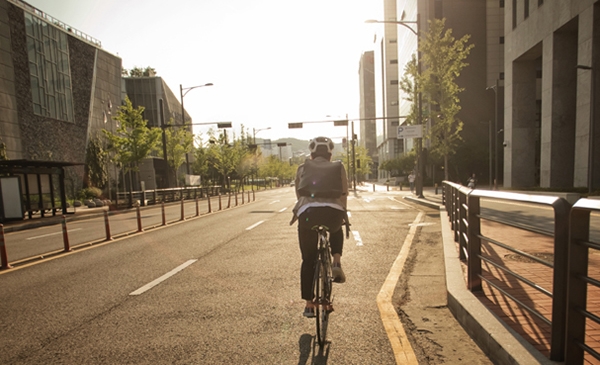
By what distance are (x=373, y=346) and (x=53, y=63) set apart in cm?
4558

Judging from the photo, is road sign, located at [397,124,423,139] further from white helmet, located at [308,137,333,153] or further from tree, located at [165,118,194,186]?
tree, located at [165,118,194,186]

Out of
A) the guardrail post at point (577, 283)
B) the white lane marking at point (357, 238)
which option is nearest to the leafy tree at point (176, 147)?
the white lane marking at point (357, 238)

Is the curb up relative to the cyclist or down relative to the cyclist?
down

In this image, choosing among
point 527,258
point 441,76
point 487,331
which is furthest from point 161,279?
point 441,76

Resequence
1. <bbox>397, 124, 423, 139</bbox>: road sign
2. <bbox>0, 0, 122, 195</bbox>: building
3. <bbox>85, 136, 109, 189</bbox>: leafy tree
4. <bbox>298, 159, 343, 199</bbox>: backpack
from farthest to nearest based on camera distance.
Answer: <bbox>85, 136, 109, 189</bbox>: leafy tree
<bbox>0, 0, 122, 195</bbox>: building
<bbox>397, 124, 423, 139</bbox>: road sign
<bbox>298, 159, 343, 199</bbox>: backpack

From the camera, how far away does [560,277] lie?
8.66 ft

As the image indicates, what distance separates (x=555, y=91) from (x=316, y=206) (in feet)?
90.9

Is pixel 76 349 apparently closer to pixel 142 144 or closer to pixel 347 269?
pixel 347 269

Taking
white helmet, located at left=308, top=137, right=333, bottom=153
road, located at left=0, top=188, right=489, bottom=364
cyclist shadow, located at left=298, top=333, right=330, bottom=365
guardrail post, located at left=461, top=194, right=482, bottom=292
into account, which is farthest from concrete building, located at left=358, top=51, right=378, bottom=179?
cyclist shadow, located at left=298, top=333, right=330, bottom=365

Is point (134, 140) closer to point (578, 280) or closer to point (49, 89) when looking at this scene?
A: point (49, 89)

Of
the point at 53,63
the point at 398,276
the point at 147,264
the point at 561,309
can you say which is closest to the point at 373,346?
the point at 561,309

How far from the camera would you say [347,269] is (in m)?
6.62

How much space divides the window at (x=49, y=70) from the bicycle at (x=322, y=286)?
132 ft

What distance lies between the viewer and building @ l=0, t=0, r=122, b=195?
32812 millimetres
